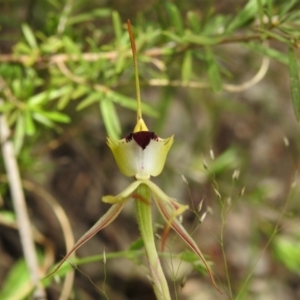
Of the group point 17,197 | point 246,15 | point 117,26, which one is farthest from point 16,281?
point 246,15

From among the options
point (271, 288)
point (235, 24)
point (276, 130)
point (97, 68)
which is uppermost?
point (235, 24)

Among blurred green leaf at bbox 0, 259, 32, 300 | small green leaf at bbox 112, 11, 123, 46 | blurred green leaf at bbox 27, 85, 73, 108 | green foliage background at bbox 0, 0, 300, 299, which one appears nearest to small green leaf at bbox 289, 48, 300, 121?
green foliage background at bbox 0, 0, 300, 299

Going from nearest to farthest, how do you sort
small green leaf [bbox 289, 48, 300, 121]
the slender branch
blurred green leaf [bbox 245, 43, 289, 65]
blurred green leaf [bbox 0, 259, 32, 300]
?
small green leaf [bbox 289, 48, 300, 121], blurred green leaf [bbox 245, 43, 289, 65], the slender branch, blurred green leaf [bbox 0, 259, 32, 300]

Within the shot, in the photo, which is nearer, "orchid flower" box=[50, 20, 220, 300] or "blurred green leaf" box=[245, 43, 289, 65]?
"orchid flower" box=[50, 20, 220, 300]

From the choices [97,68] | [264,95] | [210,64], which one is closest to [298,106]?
[210,64]

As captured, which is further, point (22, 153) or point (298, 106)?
point (22, 153)

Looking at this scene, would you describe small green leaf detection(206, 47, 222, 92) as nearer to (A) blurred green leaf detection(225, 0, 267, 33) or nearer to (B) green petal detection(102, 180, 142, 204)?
(A) blurred green leaf detection(225, 0, 267, 33)

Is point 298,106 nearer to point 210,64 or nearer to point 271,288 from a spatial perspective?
point 210,64
